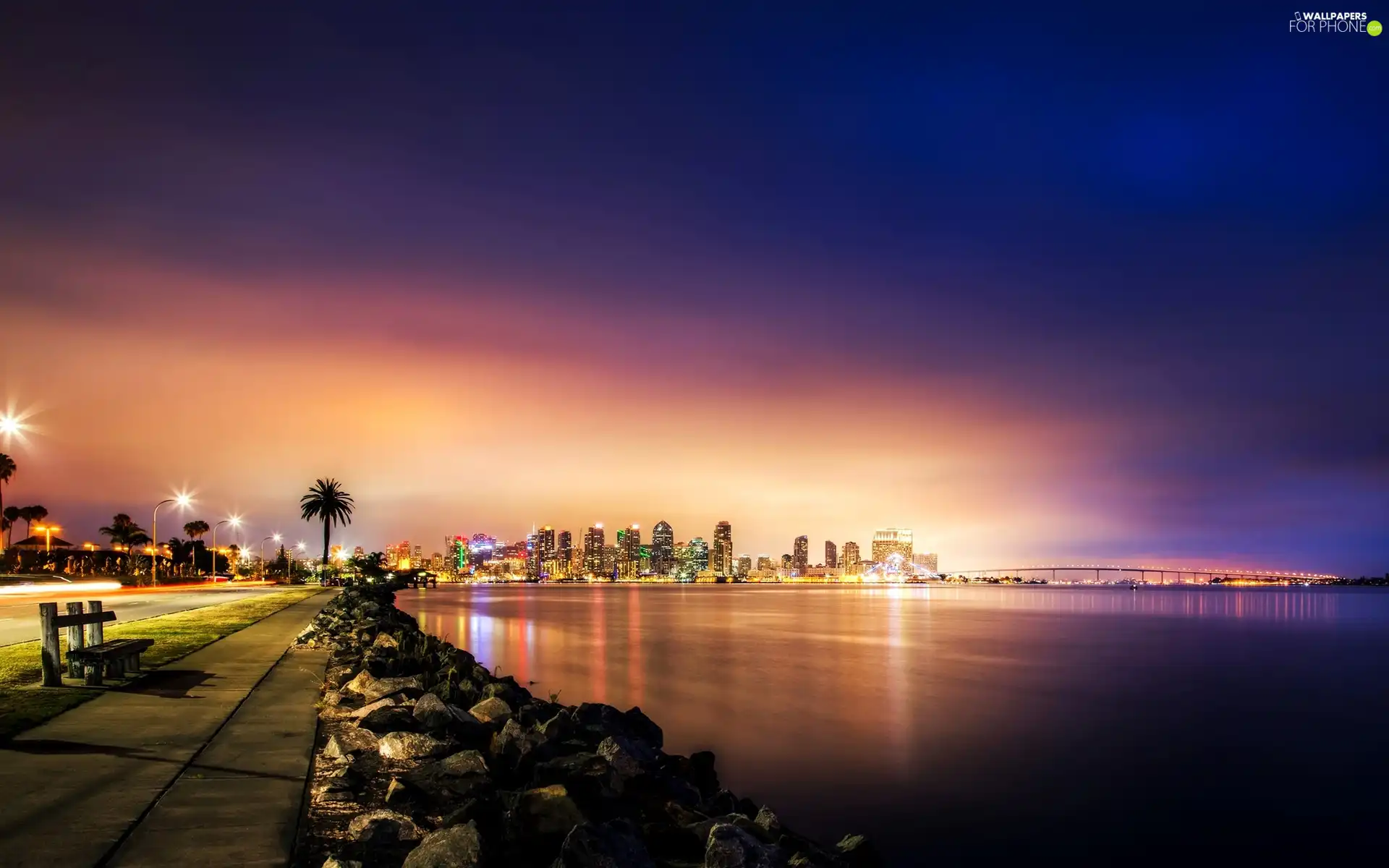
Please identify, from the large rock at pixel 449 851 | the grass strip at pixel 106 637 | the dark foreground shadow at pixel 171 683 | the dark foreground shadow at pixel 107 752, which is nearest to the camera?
the large rock at pixel 449 851

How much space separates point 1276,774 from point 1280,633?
51044 millimetres

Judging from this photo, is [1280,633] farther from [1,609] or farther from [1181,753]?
[1,609]

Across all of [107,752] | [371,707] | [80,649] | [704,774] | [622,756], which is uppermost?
[80,649]

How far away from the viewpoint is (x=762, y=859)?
7.37m

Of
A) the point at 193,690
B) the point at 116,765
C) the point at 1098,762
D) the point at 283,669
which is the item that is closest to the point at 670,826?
the point at 116,765

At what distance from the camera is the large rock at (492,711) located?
12.9 meters

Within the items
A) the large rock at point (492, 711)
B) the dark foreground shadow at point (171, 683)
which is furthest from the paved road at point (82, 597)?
the large rock at point (492, 711)

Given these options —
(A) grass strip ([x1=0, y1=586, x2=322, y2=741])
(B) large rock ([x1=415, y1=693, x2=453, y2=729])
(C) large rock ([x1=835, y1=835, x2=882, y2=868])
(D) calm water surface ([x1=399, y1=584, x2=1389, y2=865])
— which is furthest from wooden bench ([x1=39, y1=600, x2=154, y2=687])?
(C) large rock ([x1=835, y1=835, x2=882, y2=868])

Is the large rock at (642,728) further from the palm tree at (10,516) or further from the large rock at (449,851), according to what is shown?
the palm tree at (10,516)

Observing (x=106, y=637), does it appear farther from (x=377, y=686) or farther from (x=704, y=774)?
(x=704, y=774)

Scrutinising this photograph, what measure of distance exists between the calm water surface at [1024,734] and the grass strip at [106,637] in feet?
29.9

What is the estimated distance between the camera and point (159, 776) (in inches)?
333

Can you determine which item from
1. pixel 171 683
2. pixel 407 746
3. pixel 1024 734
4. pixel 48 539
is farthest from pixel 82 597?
pixel 48 539

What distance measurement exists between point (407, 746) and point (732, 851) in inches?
187
